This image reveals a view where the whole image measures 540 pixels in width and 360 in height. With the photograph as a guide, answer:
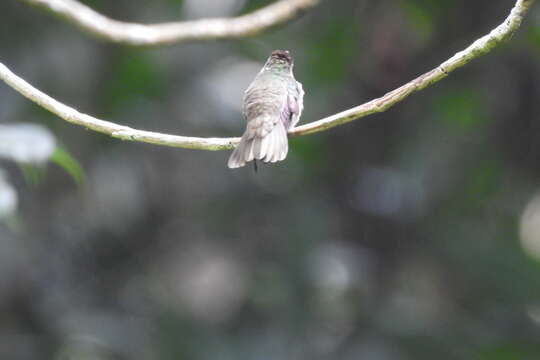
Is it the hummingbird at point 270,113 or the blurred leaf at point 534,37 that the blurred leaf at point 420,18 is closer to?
the blurred leaf at point 534,37

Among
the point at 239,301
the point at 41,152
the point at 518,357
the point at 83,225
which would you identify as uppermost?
the point at 83,225

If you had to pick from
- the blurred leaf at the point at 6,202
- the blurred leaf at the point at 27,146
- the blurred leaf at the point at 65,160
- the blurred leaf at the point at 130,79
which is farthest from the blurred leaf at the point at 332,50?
the blurred leaf at the point at 6,202

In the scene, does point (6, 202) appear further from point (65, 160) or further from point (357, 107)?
point (357, 107)

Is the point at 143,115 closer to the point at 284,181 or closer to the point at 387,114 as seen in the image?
the point at 284,181

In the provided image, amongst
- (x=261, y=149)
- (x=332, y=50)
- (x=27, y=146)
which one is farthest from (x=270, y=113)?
(x=332, y=50)

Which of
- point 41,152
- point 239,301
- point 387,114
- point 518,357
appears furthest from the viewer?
point 387,114

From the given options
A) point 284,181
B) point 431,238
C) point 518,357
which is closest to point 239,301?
point 284,181
